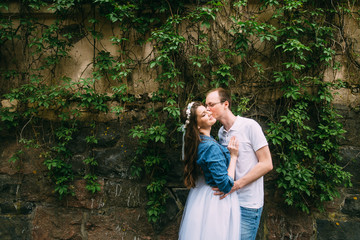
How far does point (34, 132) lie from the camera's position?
2.88 m

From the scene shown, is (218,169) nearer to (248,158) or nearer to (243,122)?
(248,158)

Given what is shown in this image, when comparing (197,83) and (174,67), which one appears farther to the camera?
(197,83)

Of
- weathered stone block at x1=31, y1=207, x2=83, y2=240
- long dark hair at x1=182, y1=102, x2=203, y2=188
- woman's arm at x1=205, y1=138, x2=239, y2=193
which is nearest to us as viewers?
woman's arm at x1=205, y1=138, x2=239, y2=193

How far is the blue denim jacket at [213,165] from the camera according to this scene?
74.5 inches

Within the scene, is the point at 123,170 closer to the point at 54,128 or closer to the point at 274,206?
the point at 54,128

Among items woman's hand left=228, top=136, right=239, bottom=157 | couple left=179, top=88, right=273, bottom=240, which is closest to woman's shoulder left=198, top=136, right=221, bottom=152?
couple left=179, top=88, right=273, bottom=240

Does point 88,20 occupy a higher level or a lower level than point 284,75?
higher

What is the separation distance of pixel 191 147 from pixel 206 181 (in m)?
0.34

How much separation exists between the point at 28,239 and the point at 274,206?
10.0ft

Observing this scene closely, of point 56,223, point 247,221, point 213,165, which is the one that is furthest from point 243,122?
point 56,223

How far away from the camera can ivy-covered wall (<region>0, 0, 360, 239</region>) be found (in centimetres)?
272

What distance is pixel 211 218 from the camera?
1.97 metres

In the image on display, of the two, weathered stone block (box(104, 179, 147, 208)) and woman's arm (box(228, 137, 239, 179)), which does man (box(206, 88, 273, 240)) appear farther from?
weathered stone block (box(104, 179, 147, 208))

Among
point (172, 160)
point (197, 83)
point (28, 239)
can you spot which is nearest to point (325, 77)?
point (197, 83)
